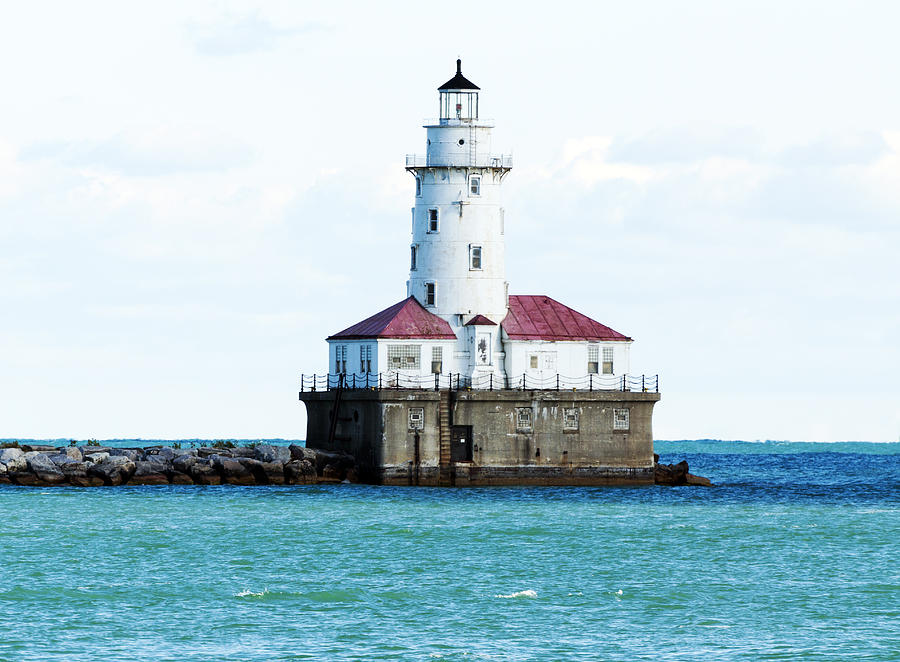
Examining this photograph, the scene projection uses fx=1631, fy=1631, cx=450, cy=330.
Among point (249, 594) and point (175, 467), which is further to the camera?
point (175, 467)

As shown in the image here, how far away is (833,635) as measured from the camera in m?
34.1

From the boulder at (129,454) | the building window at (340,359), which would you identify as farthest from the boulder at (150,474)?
the building window at (340,359)

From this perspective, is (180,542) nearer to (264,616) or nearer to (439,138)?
(264,616)

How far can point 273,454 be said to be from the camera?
67.3m

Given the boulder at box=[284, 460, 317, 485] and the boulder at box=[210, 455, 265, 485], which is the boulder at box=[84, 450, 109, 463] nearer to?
the boulder at box=[210, 455, 265, 485]

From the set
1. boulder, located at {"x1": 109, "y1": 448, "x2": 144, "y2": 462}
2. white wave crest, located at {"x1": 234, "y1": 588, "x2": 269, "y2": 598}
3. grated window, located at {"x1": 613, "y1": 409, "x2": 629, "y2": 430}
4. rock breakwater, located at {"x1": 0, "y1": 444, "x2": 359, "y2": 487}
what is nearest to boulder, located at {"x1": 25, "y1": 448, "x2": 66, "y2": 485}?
rock breakwater, located at {"x1": 0, "y1": 444, "x2": 359, "y2": 487}

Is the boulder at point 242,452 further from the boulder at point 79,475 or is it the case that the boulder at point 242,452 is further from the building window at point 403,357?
the building window at point 403,357

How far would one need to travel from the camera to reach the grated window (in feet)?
215

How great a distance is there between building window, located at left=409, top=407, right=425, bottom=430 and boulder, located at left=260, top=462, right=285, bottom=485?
20.8 ft

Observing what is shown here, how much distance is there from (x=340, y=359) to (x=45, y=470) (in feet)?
42.0

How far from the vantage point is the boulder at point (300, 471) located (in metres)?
66.1

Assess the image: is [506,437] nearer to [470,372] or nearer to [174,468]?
[470,372]

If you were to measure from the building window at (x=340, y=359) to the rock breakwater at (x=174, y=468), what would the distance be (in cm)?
363

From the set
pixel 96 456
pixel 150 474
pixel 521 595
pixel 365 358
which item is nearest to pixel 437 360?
pixel 365 358
